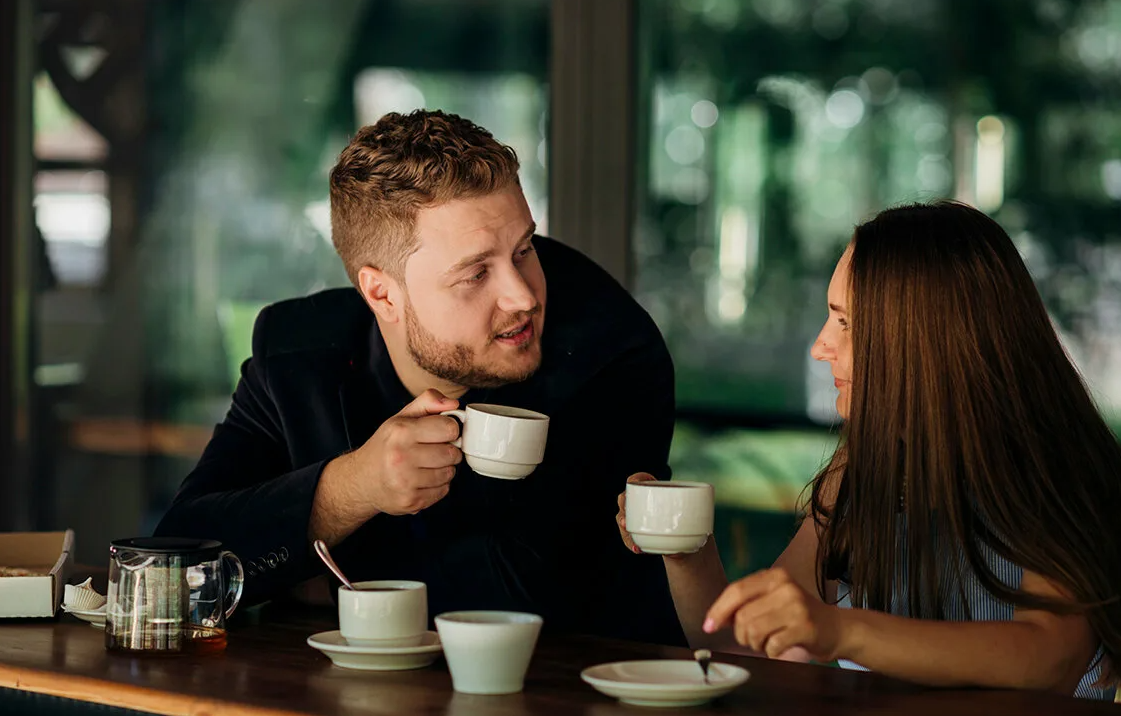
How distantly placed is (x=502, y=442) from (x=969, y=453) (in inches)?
22.5

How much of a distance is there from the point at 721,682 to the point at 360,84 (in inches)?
120

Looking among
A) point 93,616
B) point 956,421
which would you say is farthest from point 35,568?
point 956,421

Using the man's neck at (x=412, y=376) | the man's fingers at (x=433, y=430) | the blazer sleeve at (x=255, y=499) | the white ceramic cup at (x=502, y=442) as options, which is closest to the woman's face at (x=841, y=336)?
the white ceramic cup at (x=502, y=442)

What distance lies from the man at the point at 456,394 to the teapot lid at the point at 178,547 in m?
0.23

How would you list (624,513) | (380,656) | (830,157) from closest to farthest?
1. (380,656)
2. (624,513)
3. (830,157)

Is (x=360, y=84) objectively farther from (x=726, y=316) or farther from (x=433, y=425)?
(x=433, y=425)

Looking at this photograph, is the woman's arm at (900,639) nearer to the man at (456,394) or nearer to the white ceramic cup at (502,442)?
the white ceramic cup at (502,442)

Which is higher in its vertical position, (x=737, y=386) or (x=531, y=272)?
(x=531, y=272)

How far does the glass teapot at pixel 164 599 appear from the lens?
5.65 ft

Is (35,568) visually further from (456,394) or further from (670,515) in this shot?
(670,515)

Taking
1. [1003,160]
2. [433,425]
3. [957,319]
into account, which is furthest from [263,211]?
[957,319]

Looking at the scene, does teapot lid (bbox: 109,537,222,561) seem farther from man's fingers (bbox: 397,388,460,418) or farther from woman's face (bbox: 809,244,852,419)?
woman's face (bbox: 809,244,852,419)

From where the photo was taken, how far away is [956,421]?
1800mm

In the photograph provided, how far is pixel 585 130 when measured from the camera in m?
3.84
